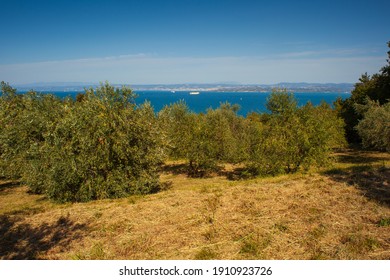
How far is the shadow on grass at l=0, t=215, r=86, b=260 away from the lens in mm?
8641

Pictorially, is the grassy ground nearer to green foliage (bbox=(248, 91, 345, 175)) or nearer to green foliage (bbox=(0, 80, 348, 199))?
green foliage (bbox=(0, 80, 348, 199))

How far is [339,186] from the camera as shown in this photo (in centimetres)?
1302

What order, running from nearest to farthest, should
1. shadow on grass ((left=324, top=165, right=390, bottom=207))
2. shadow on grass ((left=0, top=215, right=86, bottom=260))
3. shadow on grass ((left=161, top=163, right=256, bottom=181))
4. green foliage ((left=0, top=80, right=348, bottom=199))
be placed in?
shadow on grass ((left=0, top=215, right=86, bottom=260)) < shadow on grass ((left=324, top=165, right=390, bottom=207)) < green foliage ((left=0, top=80, right=348, bottom=199)) < shadow on grass ((left=161, top=163, right=256, bottom=181))

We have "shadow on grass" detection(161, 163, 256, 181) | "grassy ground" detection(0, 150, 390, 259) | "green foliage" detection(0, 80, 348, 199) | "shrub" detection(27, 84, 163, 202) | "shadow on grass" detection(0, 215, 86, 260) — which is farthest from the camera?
"shadow on grass" detection(161, 163, 256, 181)

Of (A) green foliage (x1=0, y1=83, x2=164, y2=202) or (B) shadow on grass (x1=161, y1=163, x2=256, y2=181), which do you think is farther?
(B) shadow on grass (x1=161, y1=163, x2=256, y2=181)

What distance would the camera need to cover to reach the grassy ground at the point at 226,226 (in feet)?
25.8

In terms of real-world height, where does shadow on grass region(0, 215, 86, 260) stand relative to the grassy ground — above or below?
below

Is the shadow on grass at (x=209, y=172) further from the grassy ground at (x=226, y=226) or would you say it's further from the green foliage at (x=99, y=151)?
the grassy ground at (x=226, y=226)

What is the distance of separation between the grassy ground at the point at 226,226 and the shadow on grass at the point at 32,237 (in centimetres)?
4

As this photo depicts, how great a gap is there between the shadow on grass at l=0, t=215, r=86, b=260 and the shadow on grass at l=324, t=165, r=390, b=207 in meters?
12.8

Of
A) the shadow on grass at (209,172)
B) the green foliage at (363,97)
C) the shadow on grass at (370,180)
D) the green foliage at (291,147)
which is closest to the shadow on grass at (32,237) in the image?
the shadow on grass at (370,180)

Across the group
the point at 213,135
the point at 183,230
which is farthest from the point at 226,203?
the point at 213,135

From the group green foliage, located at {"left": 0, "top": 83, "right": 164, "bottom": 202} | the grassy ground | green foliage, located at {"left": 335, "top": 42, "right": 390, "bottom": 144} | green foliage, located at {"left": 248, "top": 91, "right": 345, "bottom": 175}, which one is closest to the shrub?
green foliage, located at {"left": 0, "top": 83, "right": 164, "bottom": 202}
